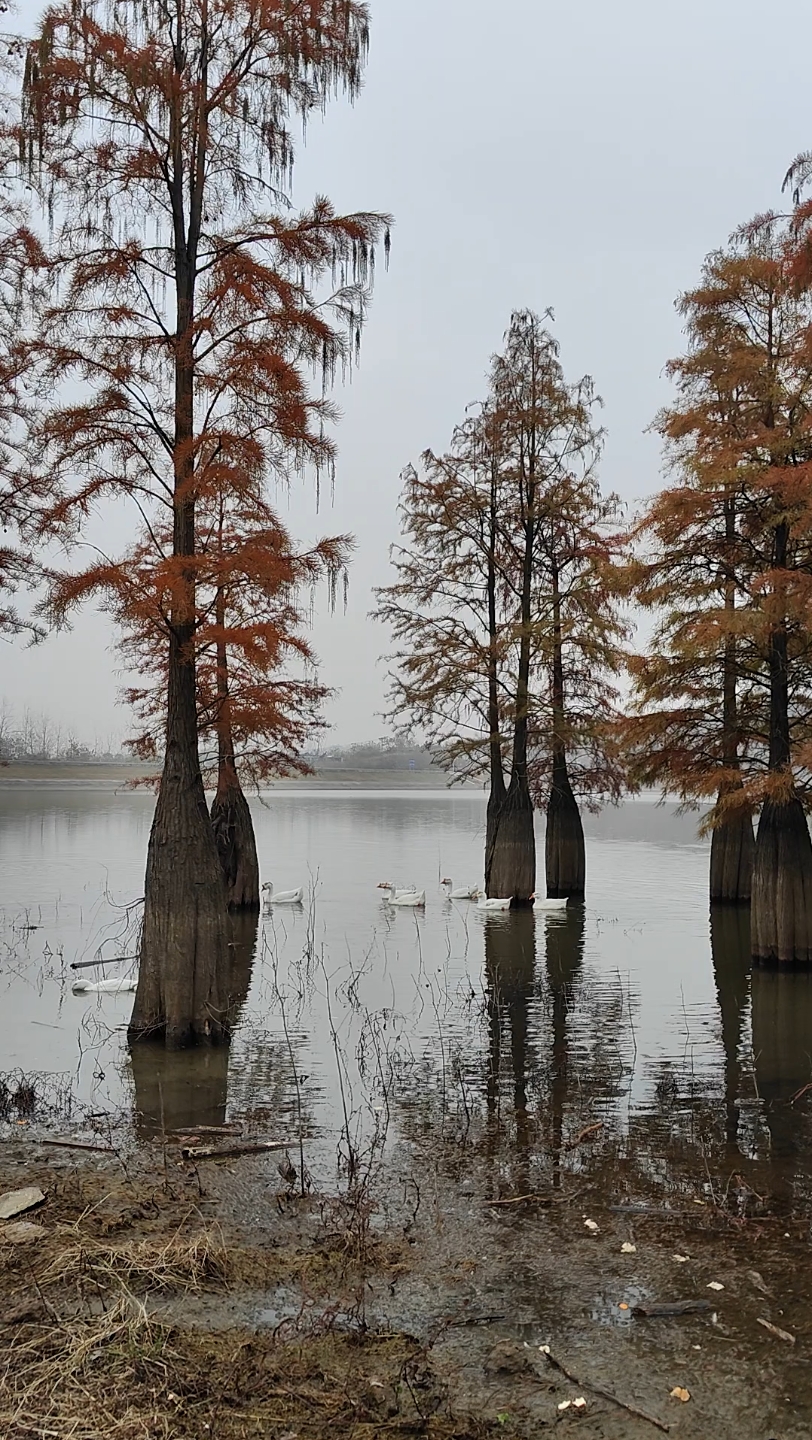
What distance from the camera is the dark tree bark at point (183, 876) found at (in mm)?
11453

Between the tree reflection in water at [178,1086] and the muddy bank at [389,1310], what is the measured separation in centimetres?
157

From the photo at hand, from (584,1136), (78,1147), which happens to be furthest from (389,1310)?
(78,1147)

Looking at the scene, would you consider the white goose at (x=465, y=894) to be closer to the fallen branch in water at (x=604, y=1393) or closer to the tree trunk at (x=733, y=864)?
the tree trunk at (x=733, y=864)

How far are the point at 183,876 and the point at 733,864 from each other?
17739mm

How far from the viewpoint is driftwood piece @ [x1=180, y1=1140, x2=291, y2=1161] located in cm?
787

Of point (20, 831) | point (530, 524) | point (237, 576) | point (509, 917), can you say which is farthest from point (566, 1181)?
point (20, 831)

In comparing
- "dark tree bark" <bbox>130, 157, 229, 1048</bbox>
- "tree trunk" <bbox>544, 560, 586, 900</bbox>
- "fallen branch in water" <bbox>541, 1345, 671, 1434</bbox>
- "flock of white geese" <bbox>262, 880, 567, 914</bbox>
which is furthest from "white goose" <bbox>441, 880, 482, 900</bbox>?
"fallen branch in water" <bbox>541, 1345, 671, 1434</bbox>

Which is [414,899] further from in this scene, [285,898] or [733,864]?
[733,864]

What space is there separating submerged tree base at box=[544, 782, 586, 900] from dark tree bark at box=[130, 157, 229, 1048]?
55.8 feet

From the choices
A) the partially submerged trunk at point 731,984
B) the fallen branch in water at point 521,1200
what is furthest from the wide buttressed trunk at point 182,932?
the partially submerged trunk at point 731,984

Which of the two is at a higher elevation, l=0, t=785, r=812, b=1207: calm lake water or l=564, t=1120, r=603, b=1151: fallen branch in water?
l=564, t=1120, r=603, b=1151: fallen branch in water

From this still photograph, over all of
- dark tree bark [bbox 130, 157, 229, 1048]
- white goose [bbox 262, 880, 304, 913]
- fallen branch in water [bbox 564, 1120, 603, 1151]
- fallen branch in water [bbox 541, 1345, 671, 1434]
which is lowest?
white goose [bbox 262, 880, 304, 913]

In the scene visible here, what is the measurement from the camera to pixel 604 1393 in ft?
15.0

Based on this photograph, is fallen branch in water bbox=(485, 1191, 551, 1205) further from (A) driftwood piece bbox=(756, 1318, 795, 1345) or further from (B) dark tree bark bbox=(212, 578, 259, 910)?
(B) dark tree bark bbox=(212, 578, 259, 910)
